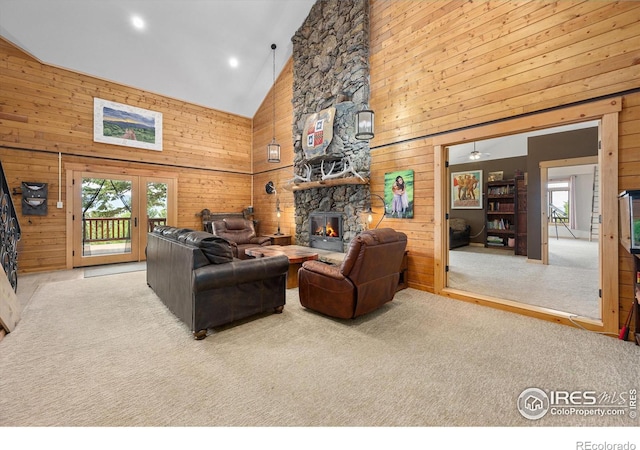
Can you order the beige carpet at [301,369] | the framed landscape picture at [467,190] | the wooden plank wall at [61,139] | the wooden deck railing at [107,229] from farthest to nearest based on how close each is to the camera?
the framed landscape picture at [467,190], the wooden deck railing at [107,229], the wooden plank wall at [61,139], the beige carpet at [301,369]

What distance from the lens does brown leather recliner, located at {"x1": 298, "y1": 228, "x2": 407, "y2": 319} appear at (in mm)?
2752

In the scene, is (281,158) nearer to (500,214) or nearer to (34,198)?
(34,198)

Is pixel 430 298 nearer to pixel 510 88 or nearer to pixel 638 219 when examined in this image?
pixel 638 219

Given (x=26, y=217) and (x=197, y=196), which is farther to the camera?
(x=197, y=196)

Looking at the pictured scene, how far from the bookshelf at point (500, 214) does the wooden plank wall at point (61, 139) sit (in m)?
8.42

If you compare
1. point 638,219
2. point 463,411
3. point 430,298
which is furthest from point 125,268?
point 638,219

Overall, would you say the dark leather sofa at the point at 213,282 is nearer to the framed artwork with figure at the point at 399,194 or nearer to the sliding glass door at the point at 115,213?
the framed artwork with figure at the point at 399,194

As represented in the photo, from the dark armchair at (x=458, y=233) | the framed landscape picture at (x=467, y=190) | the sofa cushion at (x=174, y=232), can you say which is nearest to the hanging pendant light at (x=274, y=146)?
the sofa cushion at (x=174, y=232)

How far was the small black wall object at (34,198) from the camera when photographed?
5.06 m

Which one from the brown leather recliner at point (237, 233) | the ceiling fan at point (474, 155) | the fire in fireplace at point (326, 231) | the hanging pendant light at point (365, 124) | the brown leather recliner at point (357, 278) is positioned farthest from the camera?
the ceiling fan at point (474, 155)

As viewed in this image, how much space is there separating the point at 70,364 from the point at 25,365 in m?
0.33

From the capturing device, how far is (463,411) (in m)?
1.61

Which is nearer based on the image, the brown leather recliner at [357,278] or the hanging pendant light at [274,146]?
the brown leather recliner at [357,278]

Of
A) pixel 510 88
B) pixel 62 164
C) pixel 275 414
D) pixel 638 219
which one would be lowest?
pixel 275 414
